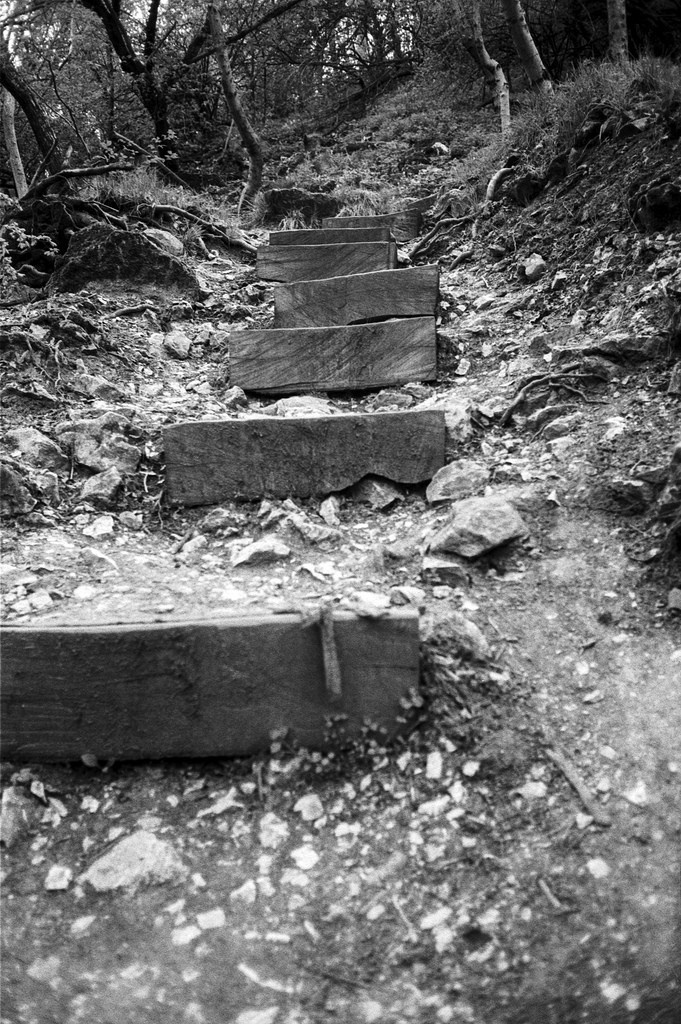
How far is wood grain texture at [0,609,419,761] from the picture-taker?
2012 millimetres

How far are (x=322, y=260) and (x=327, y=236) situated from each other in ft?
2.49

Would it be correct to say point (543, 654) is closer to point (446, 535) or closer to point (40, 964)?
point (446, 535)

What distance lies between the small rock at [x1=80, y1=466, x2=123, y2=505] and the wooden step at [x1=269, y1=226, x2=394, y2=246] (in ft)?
11.3

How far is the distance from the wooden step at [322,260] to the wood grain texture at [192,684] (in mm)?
3663

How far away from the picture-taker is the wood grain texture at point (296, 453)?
3020 mm

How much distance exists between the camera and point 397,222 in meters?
6.36

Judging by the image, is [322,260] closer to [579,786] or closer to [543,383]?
[543,383]

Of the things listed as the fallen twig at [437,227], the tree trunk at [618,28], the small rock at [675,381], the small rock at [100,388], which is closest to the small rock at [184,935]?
the small rock at [675,381]

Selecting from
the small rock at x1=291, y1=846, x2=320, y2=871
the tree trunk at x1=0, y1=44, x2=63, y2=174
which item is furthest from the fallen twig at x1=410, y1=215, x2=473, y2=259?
the tree trunk at x1=0, y1=44, x2=63, y2=174

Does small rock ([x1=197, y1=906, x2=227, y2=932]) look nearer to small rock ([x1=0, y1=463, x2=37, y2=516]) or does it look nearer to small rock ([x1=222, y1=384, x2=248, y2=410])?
small rock ([x1=0, y1=463, x2=37, y2=516])

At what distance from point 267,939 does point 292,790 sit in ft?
1.25

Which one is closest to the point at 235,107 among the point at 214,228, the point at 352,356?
the point at 214,228

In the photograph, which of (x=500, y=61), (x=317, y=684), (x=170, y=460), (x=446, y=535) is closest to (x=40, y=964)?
(x=317, y=684)

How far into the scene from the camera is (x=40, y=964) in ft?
5.29
